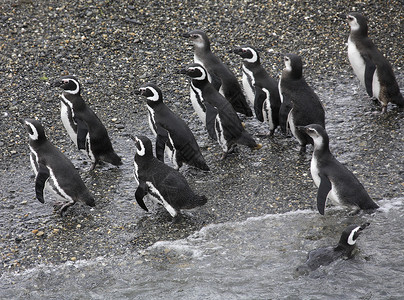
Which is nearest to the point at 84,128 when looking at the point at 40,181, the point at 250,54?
the point at 40,181

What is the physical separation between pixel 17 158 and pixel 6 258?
72.8 inches

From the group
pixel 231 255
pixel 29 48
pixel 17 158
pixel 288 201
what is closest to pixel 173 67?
pixel 29 48

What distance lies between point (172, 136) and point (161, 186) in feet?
2.88

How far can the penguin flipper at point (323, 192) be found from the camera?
5.77 metres

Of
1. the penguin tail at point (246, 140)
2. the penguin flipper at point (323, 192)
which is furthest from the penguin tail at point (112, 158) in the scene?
the penguin flipper at point (323, 192)

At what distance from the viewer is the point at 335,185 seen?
5855 mm

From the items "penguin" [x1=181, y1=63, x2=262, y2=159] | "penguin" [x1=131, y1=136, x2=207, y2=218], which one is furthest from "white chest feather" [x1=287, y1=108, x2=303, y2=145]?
"penguin" [x1=131, y1=136, x2=207, y2=218]

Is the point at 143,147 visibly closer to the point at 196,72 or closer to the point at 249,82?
the point at 196,72

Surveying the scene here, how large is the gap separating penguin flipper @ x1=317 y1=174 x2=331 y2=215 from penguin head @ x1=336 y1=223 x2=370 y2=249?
43cm

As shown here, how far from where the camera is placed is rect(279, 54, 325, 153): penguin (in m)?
6.89

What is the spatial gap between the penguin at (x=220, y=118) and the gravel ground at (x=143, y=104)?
21cm

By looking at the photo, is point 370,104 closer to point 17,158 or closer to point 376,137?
point 376,137

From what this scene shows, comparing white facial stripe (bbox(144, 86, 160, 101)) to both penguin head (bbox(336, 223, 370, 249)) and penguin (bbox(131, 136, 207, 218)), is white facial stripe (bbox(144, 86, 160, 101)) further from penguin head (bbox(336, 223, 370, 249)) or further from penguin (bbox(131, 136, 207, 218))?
penguin head (bbox(336, 223, 370, 249))

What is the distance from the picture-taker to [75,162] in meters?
7.18
